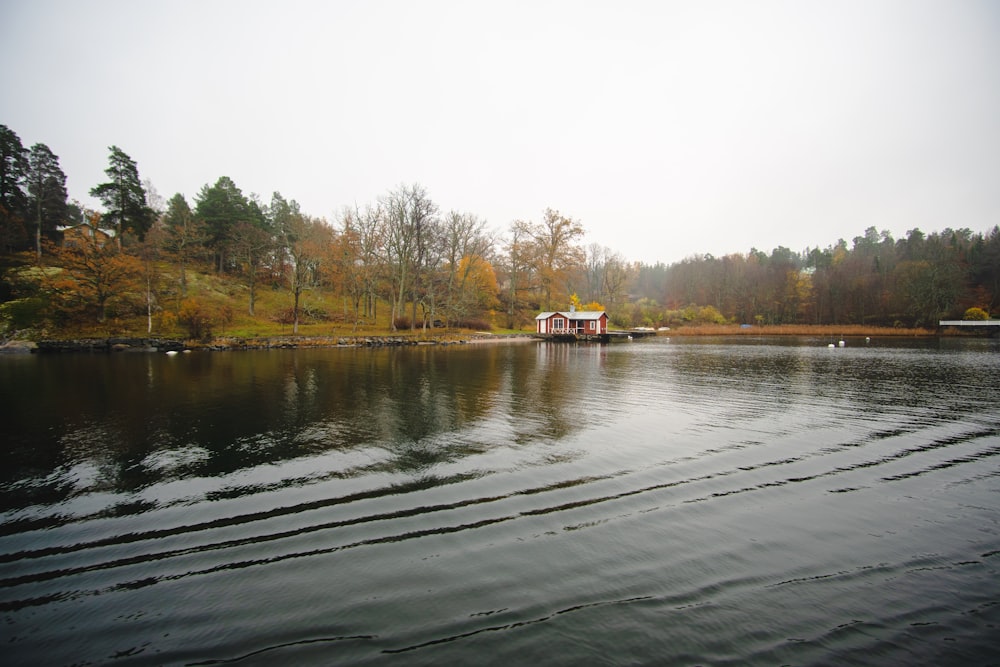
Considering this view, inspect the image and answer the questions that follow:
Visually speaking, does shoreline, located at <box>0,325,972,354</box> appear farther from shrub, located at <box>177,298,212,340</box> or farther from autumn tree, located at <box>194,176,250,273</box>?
autumn tree, located at <box>194,176,250,273</box>

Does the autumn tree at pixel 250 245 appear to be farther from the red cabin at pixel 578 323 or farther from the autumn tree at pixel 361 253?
the red cabin at pixel 578 323

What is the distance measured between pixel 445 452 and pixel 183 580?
18.5 feet

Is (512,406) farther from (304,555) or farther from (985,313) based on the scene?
(985,313)

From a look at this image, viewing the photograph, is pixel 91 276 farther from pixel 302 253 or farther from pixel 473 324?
pixel 473 324

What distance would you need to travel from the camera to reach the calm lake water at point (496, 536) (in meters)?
4.32

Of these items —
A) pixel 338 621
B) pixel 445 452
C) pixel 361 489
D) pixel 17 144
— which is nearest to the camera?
pixel 338 621

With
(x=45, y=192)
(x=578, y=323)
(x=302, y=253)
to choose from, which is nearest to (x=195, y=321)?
(x=302, y=253)

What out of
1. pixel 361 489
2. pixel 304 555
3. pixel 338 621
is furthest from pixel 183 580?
pixel 361 489

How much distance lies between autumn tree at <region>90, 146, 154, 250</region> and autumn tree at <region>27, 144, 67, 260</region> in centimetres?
538

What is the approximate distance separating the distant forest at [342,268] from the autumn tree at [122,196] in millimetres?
131

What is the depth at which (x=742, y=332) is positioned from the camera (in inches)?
3044

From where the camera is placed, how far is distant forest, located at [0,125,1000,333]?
39938mm

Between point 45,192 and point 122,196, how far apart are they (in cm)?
789

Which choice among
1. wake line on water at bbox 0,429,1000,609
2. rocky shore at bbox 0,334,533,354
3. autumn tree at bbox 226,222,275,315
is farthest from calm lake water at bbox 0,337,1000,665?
autumn tree at bbox 226,222,275,315
